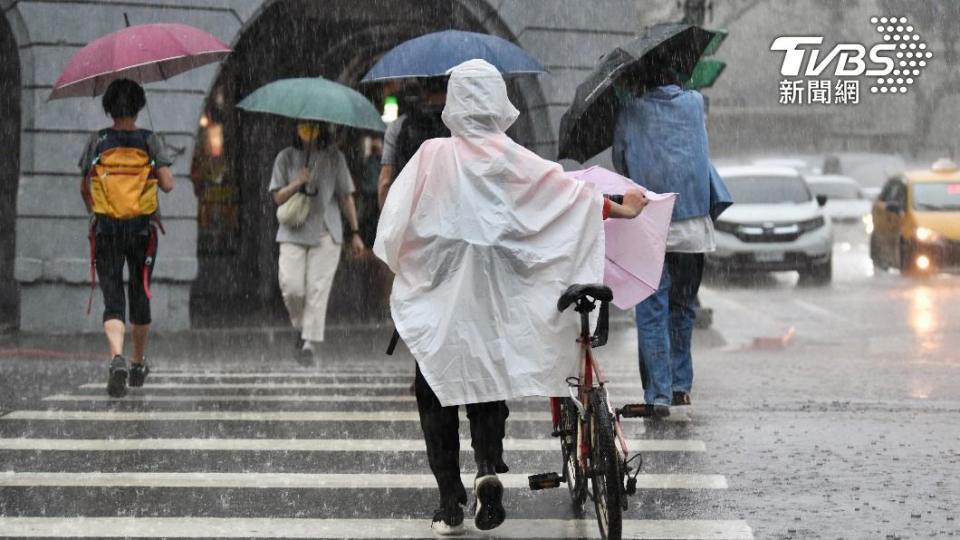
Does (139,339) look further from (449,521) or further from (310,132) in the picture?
(449,521)

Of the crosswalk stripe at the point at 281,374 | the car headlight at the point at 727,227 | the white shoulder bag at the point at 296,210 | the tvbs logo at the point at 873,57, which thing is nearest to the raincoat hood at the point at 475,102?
the crosswalk stripe at the point at 281,374

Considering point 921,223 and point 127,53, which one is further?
A: point 921,223

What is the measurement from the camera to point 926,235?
22172 mm

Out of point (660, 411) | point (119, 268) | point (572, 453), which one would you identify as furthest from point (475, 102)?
point (119, 268)

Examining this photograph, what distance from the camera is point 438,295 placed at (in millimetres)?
5875

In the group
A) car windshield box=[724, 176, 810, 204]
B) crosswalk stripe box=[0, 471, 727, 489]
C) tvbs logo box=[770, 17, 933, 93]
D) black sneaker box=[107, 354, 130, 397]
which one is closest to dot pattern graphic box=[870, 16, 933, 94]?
tvbs logo box=[770, 17, 933, 93]

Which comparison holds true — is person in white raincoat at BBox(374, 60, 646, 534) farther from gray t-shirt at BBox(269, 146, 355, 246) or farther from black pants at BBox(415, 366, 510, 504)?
gray t-shirt at BBox(269, 146, 355, 246)

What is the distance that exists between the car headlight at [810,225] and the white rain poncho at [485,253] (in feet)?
53.4

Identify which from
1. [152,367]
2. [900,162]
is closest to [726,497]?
[152,367]

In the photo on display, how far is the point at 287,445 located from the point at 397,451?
63 cm

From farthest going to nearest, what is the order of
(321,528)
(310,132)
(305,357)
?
(305,357)
(310,132)
(321,528)

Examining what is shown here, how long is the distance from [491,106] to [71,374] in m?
6.29

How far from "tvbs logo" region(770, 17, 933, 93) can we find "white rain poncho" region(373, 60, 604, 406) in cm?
2659

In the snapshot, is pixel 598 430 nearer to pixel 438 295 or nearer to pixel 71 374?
pixel 438 295
